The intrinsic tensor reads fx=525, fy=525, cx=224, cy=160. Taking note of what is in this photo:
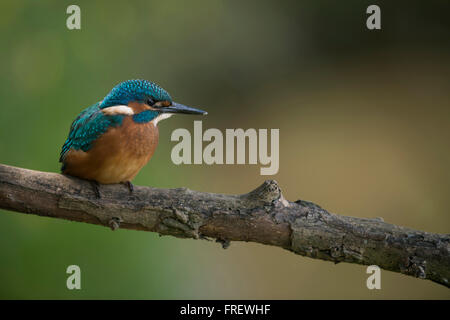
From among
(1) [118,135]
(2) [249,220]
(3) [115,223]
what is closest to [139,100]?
(1) [118,135]

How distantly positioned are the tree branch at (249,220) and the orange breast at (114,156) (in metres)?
0.10

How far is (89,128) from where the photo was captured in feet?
5.80

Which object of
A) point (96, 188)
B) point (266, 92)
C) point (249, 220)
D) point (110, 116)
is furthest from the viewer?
point (266, 92)

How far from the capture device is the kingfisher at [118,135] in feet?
5.68

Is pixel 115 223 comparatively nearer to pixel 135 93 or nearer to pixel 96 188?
pixel 96 188

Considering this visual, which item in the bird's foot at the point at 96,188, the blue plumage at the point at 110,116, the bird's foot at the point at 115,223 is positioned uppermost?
the blue plumage at the point at 110,116

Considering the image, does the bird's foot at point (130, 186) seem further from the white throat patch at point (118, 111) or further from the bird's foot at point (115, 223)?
the white throat patch at point (118, 111)

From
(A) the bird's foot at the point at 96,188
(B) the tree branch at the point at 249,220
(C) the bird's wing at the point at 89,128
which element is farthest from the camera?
(C) the bird's wing at the point at 89,128

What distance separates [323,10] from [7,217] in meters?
2.25

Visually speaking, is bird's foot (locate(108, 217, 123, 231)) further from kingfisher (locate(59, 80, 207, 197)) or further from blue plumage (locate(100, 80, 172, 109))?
blue plumage (locate(100, 80, 172, 109))

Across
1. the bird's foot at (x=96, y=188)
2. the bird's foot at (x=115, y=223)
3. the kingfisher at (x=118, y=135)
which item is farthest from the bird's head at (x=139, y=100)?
the bird's foot at (x=115, y=223)

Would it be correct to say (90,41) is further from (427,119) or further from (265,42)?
(427,119)

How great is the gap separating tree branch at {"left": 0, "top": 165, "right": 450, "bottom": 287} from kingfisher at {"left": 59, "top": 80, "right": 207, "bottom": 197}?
0.11 meters

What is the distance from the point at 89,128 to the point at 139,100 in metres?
0.19
